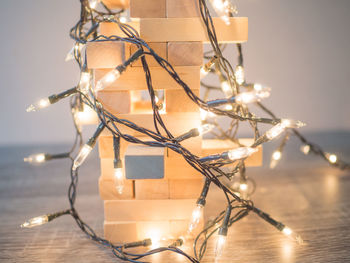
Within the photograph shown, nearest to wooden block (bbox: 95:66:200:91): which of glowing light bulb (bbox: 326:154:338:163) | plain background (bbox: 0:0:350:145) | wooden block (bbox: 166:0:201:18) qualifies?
wooden block (bbox: 166:0:201:18)

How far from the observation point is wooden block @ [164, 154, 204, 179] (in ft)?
2.71

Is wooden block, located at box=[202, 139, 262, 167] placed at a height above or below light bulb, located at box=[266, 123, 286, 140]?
below

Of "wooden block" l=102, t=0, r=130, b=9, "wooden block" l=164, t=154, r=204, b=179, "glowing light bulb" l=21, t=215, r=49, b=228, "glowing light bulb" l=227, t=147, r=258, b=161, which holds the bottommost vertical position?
"glowing light bulb" l=21, t=215, r=49, b=228

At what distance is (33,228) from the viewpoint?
927 mm

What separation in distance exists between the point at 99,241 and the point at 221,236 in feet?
1.14

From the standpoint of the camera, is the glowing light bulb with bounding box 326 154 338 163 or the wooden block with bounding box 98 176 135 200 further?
the glowing light bulb with bounding box 326 154 338 163

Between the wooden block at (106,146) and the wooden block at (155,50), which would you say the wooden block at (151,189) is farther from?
the wooden block at (155,50)

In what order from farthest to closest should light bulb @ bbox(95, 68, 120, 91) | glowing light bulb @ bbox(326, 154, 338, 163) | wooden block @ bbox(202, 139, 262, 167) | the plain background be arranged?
the plain background, glowing light bulb @ bbox(326, 154, 338, 163), wooden block @ bbox(202, 139, 262, 167), light bulb @ bbox(95, 68, 120, 91)

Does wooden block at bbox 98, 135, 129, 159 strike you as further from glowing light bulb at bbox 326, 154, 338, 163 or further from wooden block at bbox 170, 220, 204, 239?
glowing light bulb at bbox 326, 154, 338, 163

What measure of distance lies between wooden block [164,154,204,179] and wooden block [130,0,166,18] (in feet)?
1.20

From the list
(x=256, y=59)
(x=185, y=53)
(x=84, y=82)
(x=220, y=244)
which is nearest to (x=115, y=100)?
(x=84, y=82)

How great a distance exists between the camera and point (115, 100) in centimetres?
78

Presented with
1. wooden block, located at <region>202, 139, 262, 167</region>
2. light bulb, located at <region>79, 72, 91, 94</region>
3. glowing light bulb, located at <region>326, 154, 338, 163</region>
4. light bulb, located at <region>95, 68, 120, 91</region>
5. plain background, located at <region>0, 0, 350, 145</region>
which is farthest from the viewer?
plain background, located at <region>0, 0, 350, 145</region>

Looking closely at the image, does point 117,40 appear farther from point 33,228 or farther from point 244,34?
point 33,228
